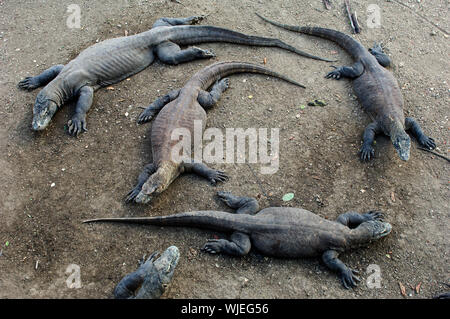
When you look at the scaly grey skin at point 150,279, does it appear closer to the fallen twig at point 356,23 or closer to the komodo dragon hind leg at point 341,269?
the komodo dragon hind leg at point 341,269

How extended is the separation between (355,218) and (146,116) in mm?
4187

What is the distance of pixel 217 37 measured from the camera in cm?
855

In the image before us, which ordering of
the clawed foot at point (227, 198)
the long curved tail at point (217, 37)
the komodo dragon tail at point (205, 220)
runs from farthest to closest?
the long curved tail at point (217, 37) < the clawed foot at point (227, 198) < the komodo dragon tail at point (205, 220)

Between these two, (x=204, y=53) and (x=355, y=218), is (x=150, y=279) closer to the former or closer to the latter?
(x=355, y=218)

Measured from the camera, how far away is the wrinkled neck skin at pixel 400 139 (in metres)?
6.14

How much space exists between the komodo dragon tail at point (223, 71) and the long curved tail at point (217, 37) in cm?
100

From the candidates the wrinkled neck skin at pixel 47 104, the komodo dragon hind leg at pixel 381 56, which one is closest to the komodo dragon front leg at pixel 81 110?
the wrinkled neck skin at pixel 47 104

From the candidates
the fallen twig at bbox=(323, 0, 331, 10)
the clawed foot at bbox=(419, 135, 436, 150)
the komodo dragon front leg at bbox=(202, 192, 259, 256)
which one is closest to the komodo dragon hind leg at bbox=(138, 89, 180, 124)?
the komodo dragon front leg at bbox=(202, 192, 259, 256)

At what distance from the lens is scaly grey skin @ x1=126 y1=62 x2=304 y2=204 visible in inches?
227

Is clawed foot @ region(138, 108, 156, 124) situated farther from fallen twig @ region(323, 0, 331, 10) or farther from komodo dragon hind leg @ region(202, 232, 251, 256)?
fallen twig @ region(323, 0, 331, 10)

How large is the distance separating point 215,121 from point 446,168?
4.22m

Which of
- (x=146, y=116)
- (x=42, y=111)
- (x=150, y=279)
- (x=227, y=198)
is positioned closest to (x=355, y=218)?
(x=227, y=198)
